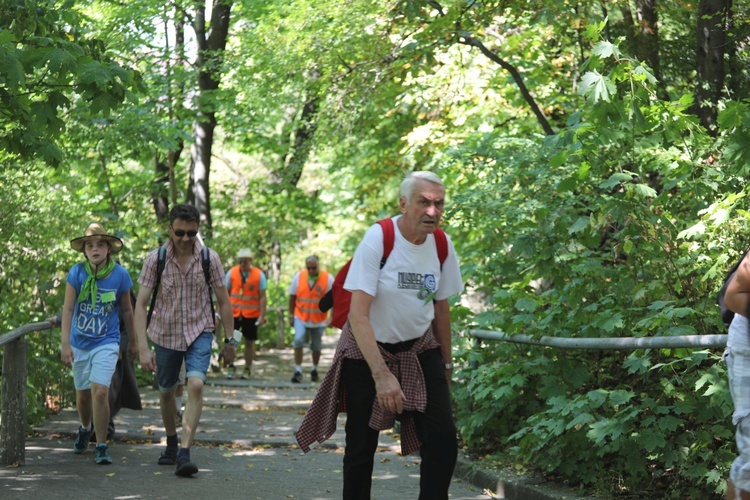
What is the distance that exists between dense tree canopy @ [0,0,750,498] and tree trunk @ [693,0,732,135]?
0.03 m

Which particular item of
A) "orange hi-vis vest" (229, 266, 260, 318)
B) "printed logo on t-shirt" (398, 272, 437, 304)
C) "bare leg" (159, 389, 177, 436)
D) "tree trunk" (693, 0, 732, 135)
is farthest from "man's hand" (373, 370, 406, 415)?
"orange hi-vis vest" (229, 266, 260, 318)

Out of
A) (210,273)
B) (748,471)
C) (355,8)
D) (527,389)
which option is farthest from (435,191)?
(355,8)

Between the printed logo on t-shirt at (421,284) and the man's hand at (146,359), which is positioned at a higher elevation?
the printed logo on t-shirt at (421,284)

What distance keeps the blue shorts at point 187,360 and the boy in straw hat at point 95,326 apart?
1.89 feet

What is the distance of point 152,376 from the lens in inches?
613

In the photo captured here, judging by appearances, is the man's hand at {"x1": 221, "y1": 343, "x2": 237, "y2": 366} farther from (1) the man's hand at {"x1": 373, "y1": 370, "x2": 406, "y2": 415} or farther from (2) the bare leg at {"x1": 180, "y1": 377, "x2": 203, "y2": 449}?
(1) the man's hand at {"x1": 373, "y1": 370, "x2": 406, "y2": 415}

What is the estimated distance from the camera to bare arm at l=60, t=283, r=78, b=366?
28.4 ft

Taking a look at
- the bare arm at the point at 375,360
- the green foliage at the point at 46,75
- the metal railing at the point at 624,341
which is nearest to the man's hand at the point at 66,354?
the green foliage at the point at 46,75

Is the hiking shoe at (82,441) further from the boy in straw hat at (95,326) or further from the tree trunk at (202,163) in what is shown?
the tree trunk at (202,163)

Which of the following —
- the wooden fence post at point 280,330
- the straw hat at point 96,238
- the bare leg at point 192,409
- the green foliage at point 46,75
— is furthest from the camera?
the wooden fence post at point 280,330

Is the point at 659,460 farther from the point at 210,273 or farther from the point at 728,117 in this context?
the point at 210,273

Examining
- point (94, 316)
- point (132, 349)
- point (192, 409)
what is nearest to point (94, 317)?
point (94, 316)

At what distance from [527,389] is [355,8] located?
8.04 meters

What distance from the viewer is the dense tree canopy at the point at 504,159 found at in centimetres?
705
